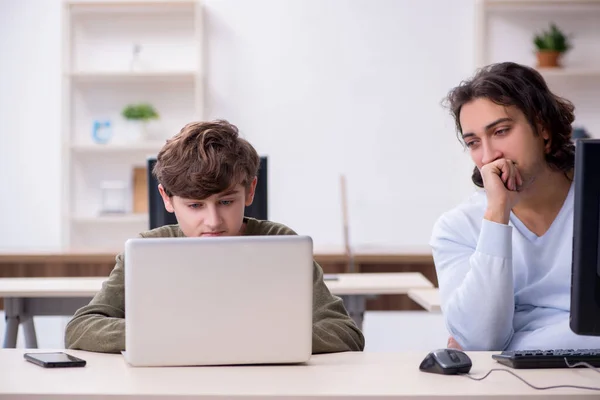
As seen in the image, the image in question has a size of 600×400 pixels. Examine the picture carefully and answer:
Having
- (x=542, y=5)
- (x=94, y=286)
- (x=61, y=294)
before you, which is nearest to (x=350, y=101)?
(x=542, y=5)

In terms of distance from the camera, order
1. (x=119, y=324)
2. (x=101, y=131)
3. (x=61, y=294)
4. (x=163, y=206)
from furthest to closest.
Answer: (x=101, y=131)
(x=61, y=294)
(x=163, y=206)
(x=119, y=324)

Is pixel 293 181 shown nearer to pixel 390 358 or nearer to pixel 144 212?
pixel 144 212

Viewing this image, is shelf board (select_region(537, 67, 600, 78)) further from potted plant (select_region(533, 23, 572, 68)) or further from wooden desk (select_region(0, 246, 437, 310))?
wooden desk (select_region(0, 246, 437, 310))

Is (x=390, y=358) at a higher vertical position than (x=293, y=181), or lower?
lower

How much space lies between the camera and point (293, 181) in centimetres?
539

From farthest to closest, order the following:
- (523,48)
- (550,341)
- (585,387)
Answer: (523,48) < (550,341) < (585,387)

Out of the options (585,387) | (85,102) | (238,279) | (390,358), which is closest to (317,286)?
(390,358)

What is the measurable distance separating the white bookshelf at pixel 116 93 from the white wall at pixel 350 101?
0.23 metres

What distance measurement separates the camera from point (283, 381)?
128cm

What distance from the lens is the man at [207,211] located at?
1600 millimetres

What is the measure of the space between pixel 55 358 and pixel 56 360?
21 millimetres

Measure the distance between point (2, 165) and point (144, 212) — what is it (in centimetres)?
105

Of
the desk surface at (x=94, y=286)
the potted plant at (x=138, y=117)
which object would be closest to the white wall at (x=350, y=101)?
the potted plant at (x=138, y=117)

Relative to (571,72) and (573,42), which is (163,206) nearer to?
(571,72)
